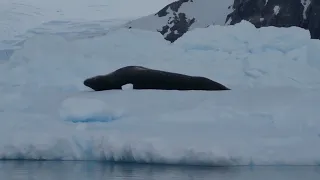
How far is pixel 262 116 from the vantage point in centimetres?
828

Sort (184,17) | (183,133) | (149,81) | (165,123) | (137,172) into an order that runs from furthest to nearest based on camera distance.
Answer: (184,17) < (149,81) < (165,123) < (183,133) < (137,172)

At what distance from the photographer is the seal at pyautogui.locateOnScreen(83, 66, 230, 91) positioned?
10250mm

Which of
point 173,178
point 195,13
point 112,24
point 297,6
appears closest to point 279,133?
point 173,178

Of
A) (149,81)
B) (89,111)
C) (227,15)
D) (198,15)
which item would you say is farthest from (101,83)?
(198,15)

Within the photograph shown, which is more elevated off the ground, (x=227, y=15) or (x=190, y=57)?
(x=190, y=57)

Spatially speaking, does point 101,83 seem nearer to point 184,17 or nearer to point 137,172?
point 137,172

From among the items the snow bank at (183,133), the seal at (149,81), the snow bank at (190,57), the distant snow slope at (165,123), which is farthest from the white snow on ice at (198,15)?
the snow bank at (183,133)

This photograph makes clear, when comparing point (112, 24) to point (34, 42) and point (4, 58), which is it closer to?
point (4, 58)

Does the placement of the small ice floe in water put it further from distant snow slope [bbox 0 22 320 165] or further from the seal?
the seal

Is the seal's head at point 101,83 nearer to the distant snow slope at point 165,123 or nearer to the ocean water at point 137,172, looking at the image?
the distant snow slope at point 165,123

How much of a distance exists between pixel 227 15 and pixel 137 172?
2373cm

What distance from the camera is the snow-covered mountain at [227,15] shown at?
26859 mm

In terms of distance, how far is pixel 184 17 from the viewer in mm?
31531

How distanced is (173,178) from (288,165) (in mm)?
1623
